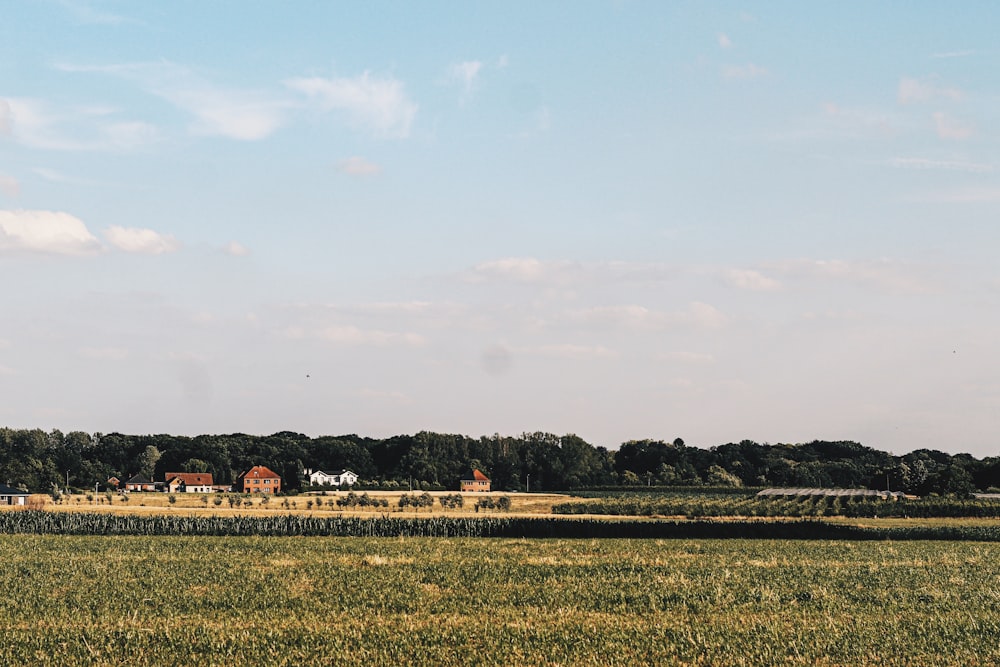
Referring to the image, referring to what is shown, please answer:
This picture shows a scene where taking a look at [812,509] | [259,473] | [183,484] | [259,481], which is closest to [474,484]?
[259,481]

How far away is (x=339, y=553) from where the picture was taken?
53.3 metres

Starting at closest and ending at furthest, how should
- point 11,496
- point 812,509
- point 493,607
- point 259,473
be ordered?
point 493,607, point 812,509, point 11,496, point 259,473

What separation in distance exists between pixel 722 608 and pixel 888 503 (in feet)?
264

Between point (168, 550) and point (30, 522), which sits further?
point (30, 522)

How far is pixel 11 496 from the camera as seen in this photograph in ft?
405

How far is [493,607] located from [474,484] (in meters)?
164

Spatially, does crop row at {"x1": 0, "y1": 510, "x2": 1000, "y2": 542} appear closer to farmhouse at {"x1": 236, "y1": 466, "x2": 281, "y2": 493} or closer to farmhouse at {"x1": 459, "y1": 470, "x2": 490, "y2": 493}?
farmhouse at {"x1": 236, "y1": 466, "x2": 281, "y2": 493}

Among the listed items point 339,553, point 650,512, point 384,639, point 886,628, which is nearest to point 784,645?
point 886,628

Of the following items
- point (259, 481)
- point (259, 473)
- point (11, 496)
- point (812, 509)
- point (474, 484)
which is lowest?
point (474, 484)

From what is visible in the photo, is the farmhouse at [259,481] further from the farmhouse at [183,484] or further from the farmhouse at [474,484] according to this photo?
the farmhouse at [474,484]

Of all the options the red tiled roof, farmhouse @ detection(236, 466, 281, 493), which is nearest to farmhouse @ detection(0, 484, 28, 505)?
farmhouse @ detection(236, 466, 281, 493)

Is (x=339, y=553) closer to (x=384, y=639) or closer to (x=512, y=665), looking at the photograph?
(x=384, y=639)

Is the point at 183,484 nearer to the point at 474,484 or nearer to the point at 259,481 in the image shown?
the point at 259,481

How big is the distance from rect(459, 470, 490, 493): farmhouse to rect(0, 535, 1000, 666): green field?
456 ft
